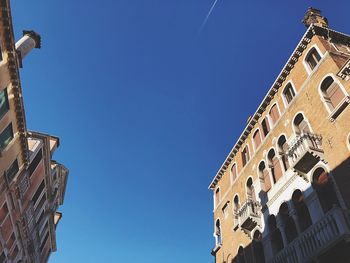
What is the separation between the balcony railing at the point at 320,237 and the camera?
10531 mm

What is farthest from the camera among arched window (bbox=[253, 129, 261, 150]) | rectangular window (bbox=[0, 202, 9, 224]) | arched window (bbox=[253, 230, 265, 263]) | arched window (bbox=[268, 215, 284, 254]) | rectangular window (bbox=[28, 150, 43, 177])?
rectangular window (bbox=[28, 150, 43, 177])

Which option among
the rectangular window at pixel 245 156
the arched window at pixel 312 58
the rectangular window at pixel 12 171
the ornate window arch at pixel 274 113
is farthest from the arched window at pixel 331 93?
the rectangular window at pixel 12 171

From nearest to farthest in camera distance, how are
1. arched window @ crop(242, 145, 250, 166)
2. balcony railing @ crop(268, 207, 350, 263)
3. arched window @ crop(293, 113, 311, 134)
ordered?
balcony railing @ crop(268, 207, 350, 263) < arched window @ crop(293, 113, 311, 134) < arched window @ crop(242, 145, 250, 166)

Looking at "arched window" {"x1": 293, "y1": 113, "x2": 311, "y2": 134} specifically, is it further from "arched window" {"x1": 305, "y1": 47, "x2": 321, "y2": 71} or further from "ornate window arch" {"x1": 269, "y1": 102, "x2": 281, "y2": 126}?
"arched window" {"x1": 305, "y1": 47, "x2": 321, "y2": 71}

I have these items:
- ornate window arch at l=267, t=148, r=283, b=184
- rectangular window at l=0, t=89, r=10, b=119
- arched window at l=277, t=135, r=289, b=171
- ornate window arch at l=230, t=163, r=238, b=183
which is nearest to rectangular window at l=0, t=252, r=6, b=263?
rectangular window at l=0, t=89, r=10, b=119

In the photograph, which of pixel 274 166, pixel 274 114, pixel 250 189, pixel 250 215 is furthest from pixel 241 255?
pixel 274 114

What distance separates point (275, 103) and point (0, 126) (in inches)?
575

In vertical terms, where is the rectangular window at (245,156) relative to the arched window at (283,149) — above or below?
above

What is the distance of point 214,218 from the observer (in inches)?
893

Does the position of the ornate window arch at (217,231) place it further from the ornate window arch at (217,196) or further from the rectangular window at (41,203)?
the rectangular window at (41,203)

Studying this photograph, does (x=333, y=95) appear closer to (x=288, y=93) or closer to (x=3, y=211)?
(x=288, y=93)

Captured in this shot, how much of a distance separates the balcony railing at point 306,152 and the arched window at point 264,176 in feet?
10.1

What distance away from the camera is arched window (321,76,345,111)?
13.4 meters

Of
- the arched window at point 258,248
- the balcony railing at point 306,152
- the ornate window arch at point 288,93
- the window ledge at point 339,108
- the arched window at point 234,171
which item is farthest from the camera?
the arched window at point 234,171
